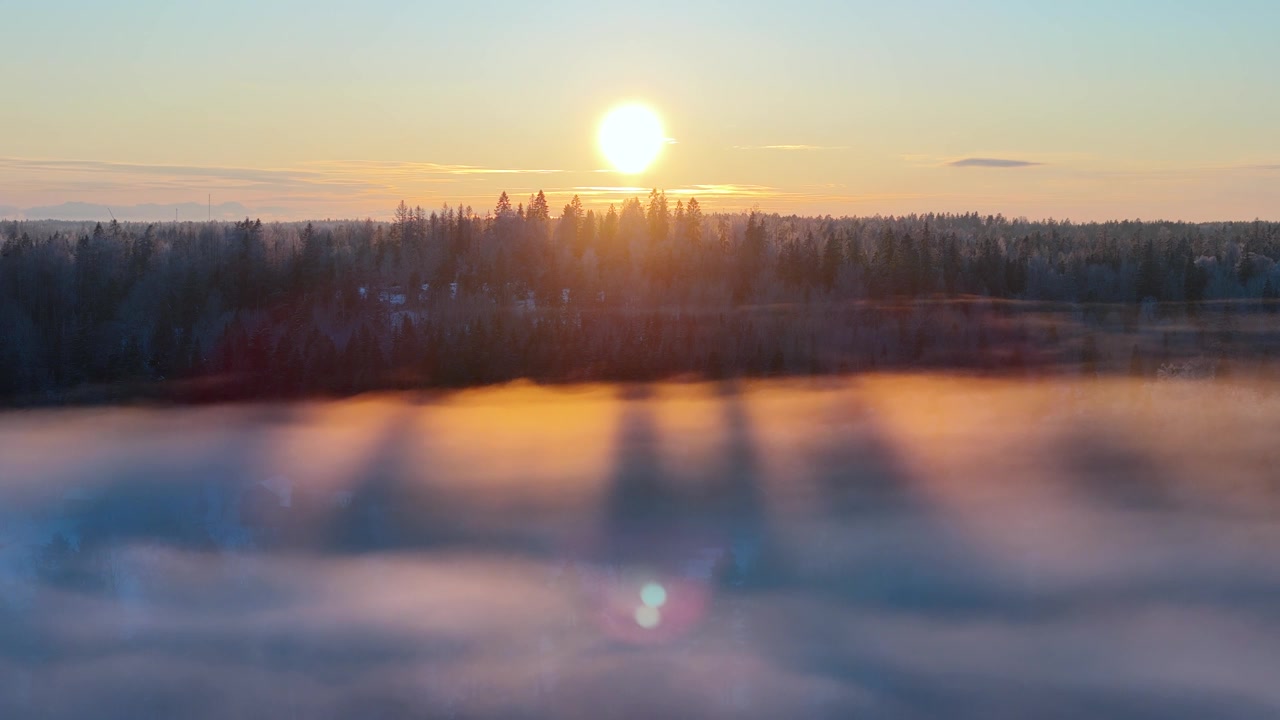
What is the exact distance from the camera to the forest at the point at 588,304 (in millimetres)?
83250

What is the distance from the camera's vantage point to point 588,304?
9550cm

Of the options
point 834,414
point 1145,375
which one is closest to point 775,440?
point 834,414

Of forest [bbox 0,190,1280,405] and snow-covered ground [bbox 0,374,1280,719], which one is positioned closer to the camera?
snow-covered ground [bbox 0,374,1280,719]

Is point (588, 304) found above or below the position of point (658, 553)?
above

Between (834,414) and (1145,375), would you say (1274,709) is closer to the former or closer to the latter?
(834,414)

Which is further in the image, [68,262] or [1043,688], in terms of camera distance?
[68,262]

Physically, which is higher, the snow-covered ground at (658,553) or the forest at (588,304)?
the forest at (588,304)

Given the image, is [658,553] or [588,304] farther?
[588,304]

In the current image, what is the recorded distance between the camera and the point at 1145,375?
352 ft

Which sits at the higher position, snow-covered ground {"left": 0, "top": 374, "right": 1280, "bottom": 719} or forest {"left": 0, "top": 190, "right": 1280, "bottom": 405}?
forest {"left": 0, "top": 190, "right": 1280, "bottom": 405}

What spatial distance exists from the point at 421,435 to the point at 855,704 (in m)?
54.6

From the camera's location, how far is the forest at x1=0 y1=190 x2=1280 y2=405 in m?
83.2

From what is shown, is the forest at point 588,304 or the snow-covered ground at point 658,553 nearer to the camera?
the snow-covered ground at point 658,553

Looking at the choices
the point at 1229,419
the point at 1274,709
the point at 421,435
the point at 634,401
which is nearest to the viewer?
the point at 1274,709
